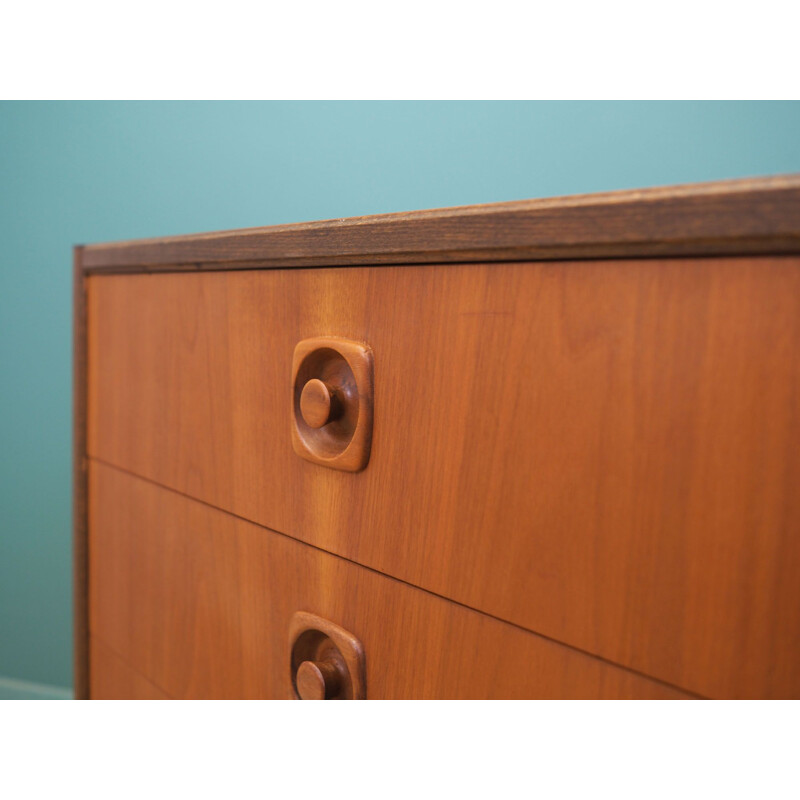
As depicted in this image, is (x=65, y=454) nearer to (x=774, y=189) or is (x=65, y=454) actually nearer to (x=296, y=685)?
(x=296, y=685)

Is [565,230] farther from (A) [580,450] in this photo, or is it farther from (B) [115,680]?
(B) [115,680]

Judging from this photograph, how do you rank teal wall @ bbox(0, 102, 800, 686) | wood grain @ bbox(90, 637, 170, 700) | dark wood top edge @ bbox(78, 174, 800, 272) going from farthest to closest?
1. teal wall @ bbox(0, 102, 800, 686)
2. wood grain @ bbox(90, 637, 170, 700)
3. dark wood top edge @ bbox(78, 174, 800, 272)

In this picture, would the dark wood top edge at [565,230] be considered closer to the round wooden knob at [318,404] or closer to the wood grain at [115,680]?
the round wooden knob at [318,404]

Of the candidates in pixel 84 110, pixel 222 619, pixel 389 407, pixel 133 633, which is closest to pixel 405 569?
pixel 389 407

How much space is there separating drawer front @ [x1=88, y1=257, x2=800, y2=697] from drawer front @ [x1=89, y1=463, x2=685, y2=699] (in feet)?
0.06

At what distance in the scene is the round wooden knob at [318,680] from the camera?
1.49 feet

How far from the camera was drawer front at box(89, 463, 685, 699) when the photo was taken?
0.38m

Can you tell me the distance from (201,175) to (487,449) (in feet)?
3.29

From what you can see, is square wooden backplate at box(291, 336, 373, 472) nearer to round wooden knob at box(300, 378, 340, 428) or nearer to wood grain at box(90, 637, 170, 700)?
round wooden knob at box(300, 378, 340, 428)

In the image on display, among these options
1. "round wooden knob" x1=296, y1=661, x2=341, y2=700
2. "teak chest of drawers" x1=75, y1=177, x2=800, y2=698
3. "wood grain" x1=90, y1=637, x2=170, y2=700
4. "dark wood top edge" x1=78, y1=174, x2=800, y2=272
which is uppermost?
"dark wood top edge" x1=78, y1=174, x2=800, y2=272

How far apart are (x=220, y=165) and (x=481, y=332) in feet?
3.12

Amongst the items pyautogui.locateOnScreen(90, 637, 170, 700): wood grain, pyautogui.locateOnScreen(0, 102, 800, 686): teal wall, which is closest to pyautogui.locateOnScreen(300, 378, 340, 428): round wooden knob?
pyautogui.locateOnScreen(90, 637, 170, 700): wood grain

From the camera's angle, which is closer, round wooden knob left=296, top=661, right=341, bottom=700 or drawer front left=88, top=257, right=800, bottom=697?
drawer front left=88, top=257, right=800, bottom=697

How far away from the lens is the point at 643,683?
0.33m
